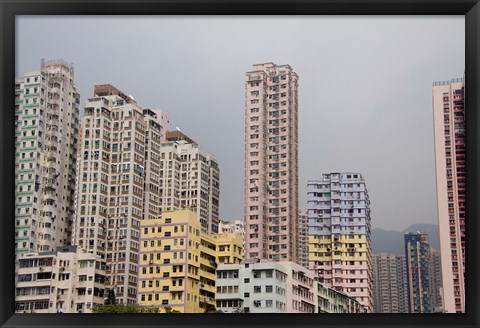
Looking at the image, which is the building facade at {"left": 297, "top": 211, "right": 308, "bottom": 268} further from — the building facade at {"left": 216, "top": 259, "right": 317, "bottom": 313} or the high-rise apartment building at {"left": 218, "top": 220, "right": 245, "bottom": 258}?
the high-rise apartment building at {"left": 218, "top": 220, "right": 245, "bottom": 258}

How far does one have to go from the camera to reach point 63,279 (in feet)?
47.1

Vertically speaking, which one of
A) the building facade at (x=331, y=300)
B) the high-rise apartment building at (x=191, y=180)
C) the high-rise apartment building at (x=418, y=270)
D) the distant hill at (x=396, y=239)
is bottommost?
the building facade at (x=331, y=300)

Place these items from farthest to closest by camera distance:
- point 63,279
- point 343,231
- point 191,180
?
point 343,231 < point 63,279 < point 191,180

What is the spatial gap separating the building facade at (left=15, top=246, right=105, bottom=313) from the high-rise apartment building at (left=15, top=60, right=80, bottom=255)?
44cm

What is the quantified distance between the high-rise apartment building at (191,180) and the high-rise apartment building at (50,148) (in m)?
2.22

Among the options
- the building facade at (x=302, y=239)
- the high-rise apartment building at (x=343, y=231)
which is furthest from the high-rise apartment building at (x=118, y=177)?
the high-rise apartment building at (x=343, y=231)

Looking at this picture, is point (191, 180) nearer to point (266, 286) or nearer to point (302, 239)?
point (266, 286)

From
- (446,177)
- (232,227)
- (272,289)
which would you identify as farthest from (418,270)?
(232,227)

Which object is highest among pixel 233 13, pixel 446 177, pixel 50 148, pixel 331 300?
pixel 50 148

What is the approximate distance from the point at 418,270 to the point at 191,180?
549 cm

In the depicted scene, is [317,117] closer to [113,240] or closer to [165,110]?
[165,110]

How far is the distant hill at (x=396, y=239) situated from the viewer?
14688 mm

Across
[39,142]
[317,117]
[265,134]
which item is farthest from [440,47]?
[39,142]

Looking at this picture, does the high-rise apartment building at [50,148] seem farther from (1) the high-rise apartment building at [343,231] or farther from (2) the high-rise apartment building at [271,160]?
(1) the high-rise apartment building at [343,231]
